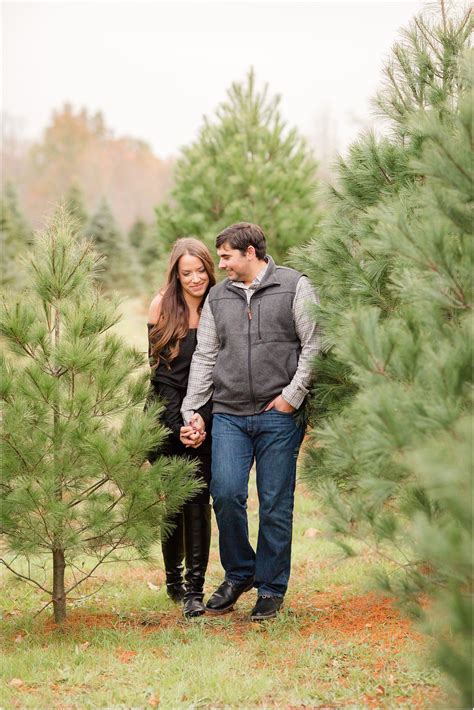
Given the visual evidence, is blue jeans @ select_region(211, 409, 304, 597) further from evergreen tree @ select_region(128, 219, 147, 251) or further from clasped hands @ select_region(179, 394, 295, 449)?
evergreen tree @ select_region(128, 219, 147, 251)

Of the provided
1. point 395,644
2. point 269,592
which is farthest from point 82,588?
point 395,644

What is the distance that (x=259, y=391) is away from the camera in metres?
4.29

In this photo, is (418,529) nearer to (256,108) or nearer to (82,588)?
(82,588)

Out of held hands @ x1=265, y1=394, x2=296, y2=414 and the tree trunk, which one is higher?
held hands @ x1=265, y1=394, x2=296, y2=414

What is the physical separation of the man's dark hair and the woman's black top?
2.01ft

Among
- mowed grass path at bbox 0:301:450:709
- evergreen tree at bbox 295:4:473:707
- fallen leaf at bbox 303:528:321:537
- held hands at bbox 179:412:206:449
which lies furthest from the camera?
fallen leaf at bbox 303:528:321:537

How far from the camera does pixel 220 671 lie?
3.59 m

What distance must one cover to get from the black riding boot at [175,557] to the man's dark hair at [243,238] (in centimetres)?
165

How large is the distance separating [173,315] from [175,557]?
5.02 feet

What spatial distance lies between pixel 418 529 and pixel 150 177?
51474 mm

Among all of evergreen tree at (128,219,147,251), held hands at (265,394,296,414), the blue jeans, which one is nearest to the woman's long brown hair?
the blue jeans

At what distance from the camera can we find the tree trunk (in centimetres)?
439

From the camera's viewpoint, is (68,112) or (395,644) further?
(68,112)

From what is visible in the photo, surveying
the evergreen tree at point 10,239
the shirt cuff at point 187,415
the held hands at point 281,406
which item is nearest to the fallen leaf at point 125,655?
the shirt cuff at point 187,415
